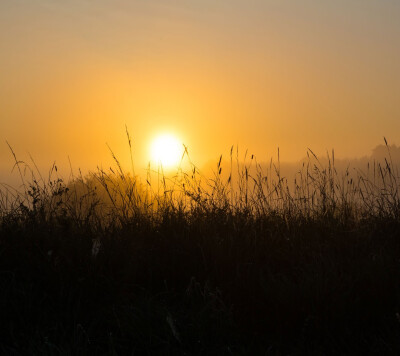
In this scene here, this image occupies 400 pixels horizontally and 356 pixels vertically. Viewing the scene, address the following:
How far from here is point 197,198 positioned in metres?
5.17

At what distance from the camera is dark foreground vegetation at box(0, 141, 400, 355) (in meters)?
2.94

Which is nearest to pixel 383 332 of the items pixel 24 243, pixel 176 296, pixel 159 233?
pixel 176 296

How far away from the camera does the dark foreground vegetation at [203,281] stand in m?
2.94

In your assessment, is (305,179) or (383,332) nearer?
(383,332)

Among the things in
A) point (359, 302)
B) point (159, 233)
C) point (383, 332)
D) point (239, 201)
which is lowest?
point (383, 332)

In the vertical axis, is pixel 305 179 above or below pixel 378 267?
above

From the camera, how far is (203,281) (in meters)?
3.67

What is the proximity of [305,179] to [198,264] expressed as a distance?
8.85ft

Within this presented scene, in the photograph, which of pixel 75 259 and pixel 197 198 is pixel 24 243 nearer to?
pixel 75 259

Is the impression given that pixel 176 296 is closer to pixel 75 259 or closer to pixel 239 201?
pixel 75 259

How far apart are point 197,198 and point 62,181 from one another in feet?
5.45

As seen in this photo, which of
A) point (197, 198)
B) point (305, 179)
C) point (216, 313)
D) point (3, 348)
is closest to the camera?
point (3, 348)

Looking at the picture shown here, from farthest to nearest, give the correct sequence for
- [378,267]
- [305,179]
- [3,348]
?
[305,179] < [378,267] < [3,348]

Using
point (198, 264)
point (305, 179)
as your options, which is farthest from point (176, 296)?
point (305, 179)
